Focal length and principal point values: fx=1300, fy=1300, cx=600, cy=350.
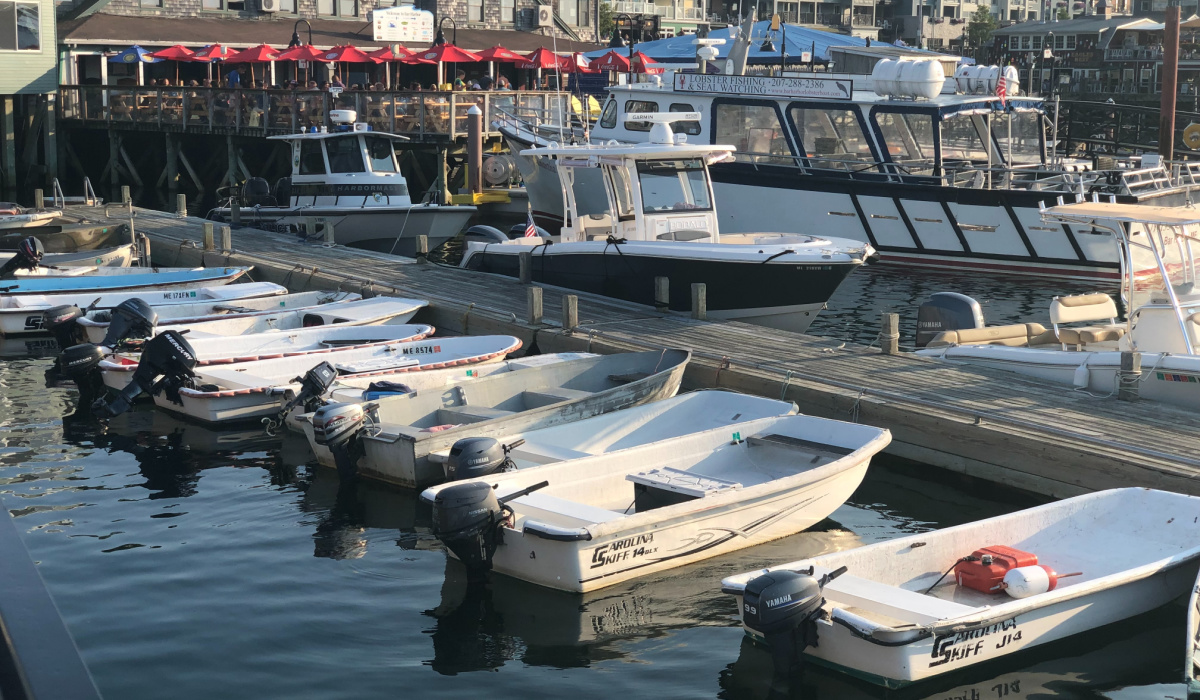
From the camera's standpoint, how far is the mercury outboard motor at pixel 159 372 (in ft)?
38.9

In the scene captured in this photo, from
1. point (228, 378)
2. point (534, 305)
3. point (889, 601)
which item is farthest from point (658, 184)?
point (889, 601)

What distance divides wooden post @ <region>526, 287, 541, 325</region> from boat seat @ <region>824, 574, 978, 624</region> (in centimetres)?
761

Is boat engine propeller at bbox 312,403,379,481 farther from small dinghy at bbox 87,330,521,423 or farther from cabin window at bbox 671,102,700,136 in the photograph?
cabin window at bbox 671,102,700,136

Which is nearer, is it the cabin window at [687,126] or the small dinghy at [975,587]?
the small dinghy at [975,587]

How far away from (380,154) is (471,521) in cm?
1612

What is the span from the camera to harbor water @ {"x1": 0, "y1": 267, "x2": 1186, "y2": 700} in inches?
274

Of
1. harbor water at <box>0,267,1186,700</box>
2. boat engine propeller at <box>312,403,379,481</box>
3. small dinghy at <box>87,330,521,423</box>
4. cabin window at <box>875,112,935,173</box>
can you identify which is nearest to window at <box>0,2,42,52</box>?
cabin window at <box>875,112,935,173</box>

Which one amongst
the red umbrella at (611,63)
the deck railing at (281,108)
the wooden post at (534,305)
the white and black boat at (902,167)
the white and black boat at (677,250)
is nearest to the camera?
the wooden post at (534,305)

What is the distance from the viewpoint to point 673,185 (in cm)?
1622

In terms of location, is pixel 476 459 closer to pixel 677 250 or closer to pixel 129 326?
pixel 129 326

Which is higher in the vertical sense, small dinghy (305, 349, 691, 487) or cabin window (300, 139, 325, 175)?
cabin window (300, 139, 325, 175)

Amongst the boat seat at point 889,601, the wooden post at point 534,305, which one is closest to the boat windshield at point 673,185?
the wooden post at point 534,305

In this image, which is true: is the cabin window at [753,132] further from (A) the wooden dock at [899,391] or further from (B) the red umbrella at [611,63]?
(B) the red umbrella at [611,63]

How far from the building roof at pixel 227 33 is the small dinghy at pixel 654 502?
31.6m
